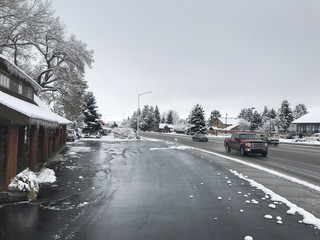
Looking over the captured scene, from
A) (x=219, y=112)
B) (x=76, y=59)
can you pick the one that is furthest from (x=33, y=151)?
(x=219, y=112)

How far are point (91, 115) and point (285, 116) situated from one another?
67.3 metres

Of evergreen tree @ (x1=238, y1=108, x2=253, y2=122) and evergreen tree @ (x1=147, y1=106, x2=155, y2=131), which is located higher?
evergreen tree @ (x1=238, y1=108, x2=253, y2=122)

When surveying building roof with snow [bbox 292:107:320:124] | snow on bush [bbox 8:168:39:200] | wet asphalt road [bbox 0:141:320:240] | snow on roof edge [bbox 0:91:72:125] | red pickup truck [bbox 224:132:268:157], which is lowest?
wet asphalt road [bbox 0:141:320:240]

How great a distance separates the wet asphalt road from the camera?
199 inches

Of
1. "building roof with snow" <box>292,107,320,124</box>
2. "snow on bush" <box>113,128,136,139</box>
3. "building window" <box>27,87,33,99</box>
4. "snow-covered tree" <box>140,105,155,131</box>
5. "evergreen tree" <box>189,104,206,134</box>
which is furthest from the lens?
"snow-covered tree" <box>140,105,155,131</box>

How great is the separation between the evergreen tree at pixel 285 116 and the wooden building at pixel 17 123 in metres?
82.2

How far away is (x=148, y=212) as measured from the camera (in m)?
6.31

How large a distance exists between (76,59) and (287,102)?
78.3m

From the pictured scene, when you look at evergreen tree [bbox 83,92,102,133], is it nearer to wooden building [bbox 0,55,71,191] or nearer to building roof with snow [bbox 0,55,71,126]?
wooden building [bbox 0,55,71,191]

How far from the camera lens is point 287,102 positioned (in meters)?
86.0

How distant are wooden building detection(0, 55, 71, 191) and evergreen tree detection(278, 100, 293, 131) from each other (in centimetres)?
8222

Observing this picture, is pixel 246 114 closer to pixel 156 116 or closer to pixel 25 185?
pixel 156 116

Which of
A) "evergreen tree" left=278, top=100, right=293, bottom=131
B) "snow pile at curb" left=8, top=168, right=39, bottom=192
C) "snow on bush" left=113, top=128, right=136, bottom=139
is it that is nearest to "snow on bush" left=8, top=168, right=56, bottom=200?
"snow pile at curb" left=8, top=168, right=39, bottom=192

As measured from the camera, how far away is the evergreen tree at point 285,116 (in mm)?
84312
